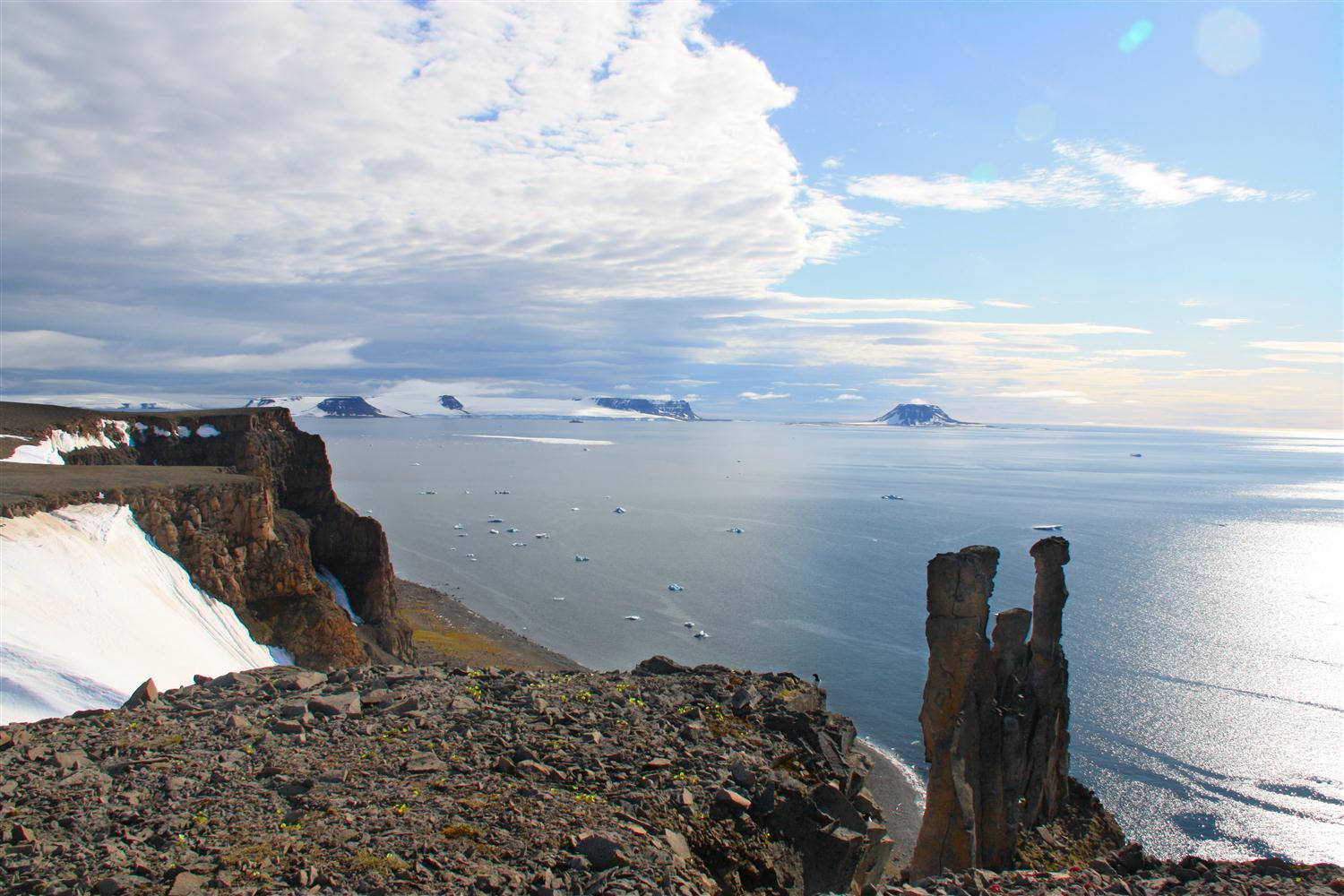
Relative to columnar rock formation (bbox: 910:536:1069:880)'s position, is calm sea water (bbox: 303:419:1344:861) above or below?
below

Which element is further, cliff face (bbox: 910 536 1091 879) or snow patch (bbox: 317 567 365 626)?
snow patch (bbox: 317 567 365 626)

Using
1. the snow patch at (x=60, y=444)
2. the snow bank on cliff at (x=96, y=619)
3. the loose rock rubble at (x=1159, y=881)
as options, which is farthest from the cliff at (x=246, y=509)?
the loose rock rubble at (x=1159, y=881)

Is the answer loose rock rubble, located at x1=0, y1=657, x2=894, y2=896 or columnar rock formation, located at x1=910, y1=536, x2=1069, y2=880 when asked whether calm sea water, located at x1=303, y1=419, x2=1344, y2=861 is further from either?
loose rock rubble, located at x1=0, y1=657, x2=894, y2=896

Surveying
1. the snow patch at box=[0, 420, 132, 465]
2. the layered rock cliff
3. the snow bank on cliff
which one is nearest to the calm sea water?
the layered rock cliff

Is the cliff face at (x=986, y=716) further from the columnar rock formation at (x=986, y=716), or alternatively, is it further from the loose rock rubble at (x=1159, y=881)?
the loose rock rubble at (x=1159, y=881)

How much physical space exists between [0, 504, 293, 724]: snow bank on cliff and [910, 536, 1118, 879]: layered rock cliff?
1813cm

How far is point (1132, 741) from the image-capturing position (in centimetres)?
3659

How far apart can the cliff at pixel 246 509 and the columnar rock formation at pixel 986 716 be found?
2266 cm

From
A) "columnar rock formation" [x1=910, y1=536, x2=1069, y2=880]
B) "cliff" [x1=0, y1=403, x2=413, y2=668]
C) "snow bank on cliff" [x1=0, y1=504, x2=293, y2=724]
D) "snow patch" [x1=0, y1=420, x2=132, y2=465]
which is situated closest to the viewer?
"snow bank on cliff" [x1=0, y1=504, x2=293, y2=724]

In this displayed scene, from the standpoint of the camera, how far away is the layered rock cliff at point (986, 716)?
17.7 metres

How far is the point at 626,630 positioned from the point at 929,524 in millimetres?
53609

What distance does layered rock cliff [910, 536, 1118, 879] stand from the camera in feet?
58.1

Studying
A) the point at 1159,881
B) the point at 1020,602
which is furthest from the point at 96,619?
the point at 1020,602

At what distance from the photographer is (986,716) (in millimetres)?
19031
